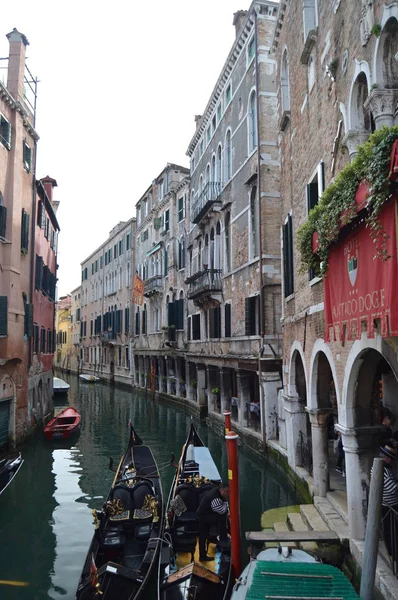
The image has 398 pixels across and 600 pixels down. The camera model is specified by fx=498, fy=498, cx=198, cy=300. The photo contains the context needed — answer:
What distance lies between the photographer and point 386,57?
5.36m

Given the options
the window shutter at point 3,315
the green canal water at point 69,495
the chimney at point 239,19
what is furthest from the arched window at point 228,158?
the green canal water at point 69,495

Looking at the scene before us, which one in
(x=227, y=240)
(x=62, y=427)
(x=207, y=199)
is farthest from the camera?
(x=207, y=199)

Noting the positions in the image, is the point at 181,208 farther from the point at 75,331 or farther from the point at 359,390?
the point at 75,331

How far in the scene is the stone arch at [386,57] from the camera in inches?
203

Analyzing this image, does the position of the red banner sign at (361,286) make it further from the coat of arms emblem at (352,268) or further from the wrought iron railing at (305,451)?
the wrought iron railing at (305,451)

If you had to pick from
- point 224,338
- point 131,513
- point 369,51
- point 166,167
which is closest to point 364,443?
point 131,513

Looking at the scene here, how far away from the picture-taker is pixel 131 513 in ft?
24.5

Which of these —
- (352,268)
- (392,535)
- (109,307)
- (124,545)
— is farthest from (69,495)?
(109,307)

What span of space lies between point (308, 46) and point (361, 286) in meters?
5.32

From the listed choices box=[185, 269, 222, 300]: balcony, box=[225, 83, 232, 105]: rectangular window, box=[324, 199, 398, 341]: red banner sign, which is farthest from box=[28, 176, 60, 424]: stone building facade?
box=[324, 199, 398, 341]: red banner sign

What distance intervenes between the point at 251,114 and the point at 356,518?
13.0 metres

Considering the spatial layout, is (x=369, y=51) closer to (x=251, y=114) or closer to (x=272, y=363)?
(x=272, y=363)

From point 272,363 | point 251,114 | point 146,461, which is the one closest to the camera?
point 146,461

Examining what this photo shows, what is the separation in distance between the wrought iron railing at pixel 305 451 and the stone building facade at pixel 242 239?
9.57 feet
